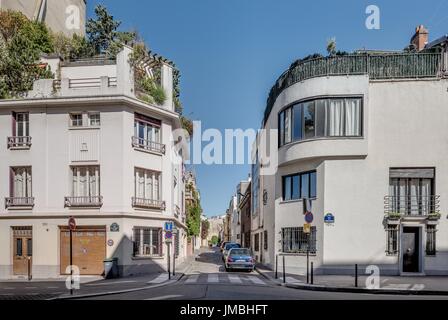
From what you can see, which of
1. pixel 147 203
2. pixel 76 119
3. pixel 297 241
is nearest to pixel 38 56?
pixel 76 119

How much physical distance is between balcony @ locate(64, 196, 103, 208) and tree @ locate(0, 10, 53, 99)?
6.94 metres

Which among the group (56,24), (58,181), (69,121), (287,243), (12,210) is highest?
(56,24)

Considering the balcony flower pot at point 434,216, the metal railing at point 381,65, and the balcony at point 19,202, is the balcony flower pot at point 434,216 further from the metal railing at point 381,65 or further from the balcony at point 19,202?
the balcony at point 19,202

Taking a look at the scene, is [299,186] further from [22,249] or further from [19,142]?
[19,142]

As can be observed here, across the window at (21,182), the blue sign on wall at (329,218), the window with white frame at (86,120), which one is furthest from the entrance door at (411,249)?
the window at (21,182)

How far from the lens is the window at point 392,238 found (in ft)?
59.7

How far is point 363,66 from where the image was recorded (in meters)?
19.0

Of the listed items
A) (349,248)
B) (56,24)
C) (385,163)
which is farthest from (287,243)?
(56,24)

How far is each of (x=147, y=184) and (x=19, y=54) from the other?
38.9 ft

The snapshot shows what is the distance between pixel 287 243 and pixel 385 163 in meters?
6.91

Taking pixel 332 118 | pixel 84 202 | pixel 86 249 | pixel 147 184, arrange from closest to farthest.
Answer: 1. pixel 332 118
2. pixel 86 249
3. pixel 84 202
4. pixel 147 184

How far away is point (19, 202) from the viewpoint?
1945 cm
